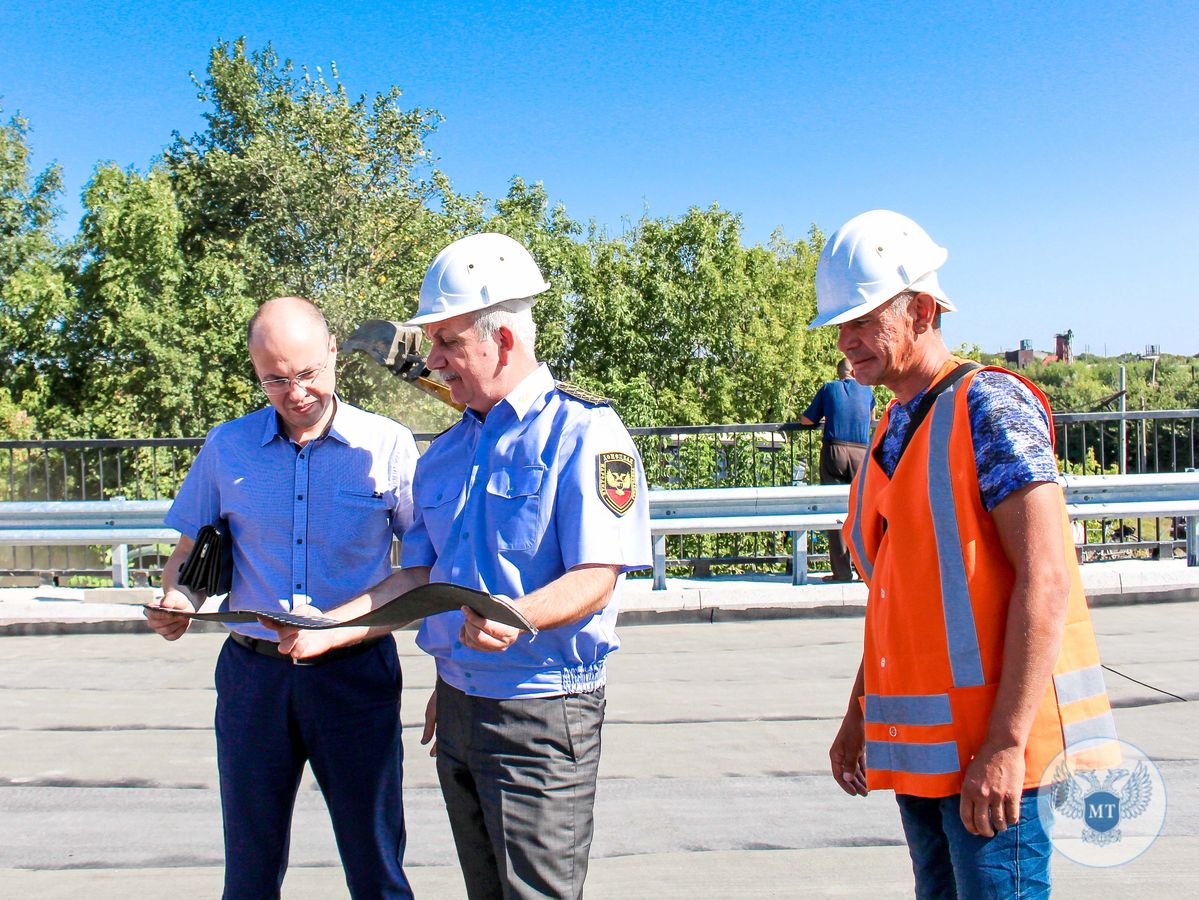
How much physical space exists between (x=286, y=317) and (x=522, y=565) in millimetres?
1009

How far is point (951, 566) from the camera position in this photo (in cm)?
195

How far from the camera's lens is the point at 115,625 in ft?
24.9

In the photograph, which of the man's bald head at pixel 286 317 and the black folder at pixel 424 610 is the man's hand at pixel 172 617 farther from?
the man's bald head at pixel 286 317

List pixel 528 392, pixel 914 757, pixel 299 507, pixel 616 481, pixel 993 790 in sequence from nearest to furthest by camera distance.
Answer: pixel 993 790 < pixel 914 757 < pixel 616 481 < pixel 528 392 < pixel 299 507

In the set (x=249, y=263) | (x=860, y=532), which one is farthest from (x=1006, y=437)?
(x=249, y=263)

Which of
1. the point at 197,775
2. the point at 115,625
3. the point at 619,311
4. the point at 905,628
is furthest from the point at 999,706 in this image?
the point at 619,311

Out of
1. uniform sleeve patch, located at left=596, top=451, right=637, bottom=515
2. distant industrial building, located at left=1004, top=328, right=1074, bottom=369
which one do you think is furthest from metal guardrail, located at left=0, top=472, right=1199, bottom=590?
distant industrial building, located at left=1004, top=328, right=1074, bottom=369

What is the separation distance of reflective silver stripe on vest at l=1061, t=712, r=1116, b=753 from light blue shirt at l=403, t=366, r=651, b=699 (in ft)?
2.93

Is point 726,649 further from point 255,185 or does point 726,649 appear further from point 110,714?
point 255,185

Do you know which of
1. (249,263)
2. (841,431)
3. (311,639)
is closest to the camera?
(311,639)

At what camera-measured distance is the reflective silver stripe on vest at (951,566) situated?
1.94 m

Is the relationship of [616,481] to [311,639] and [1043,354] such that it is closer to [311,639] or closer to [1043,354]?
[311,639]

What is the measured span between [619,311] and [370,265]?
12.4 m

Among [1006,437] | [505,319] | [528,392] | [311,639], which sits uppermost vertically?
[505,319]
